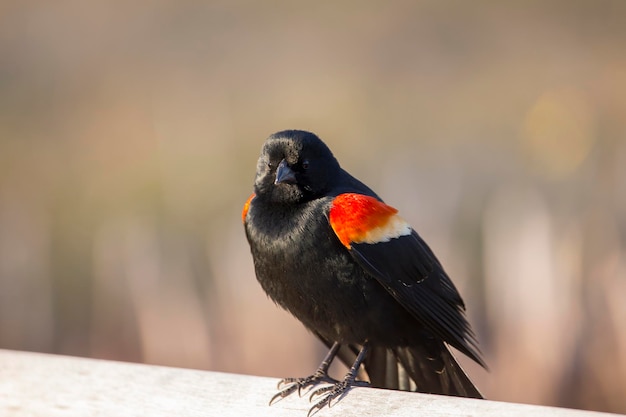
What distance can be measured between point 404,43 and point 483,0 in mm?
633

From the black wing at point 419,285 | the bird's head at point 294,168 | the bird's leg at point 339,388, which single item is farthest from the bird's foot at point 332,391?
the bird's head at point 294,168

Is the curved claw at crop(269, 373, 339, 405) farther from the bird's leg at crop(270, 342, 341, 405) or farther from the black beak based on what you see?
the black beak

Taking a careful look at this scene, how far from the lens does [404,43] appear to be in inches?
222

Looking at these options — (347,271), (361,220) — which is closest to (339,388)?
(347,271)

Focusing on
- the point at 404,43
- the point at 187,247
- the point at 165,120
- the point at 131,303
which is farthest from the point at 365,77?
the point at 131,303

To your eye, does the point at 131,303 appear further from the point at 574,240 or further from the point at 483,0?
the point at 483,0

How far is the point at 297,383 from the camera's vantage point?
2.23 m

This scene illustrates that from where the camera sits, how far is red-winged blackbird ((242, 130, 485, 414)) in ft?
7.45

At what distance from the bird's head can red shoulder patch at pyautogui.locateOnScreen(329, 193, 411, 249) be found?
0.11 metres

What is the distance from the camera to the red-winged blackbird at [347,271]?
2270mm

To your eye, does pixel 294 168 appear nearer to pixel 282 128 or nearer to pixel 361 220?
pixel 361 220

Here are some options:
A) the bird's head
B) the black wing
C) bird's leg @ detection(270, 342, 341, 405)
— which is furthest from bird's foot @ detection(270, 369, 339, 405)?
the bird's head

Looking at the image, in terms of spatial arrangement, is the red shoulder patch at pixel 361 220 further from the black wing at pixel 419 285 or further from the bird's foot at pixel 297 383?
the bird's foot at pixel 297 383

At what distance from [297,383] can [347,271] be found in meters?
0.33
